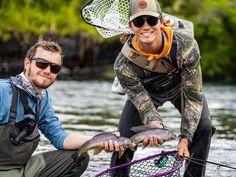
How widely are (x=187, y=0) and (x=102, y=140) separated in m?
33.7

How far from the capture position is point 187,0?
39094mm

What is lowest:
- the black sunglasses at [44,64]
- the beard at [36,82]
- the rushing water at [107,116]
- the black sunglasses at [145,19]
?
the rushing water at [107,116]

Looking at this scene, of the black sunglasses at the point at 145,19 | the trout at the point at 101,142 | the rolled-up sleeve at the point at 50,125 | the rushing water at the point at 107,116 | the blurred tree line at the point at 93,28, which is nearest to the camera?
the trout at the point at 101,142

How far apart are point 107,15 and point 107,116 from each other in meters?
7.12

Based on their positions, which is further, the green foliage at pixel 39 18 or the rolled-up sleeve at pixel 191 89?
the green foliage at pixel 39 18

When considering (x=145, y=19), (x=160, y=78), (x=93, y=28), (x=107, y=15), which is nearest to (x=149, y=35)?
(x=145, y=19)

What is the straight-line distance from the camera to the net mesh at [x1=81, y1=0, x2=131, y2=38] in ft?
24.3

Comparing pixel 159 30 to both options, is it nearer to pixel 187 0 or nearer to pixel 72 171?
pixel 72 171

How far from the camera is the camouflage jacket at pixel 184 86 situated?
6.44 m

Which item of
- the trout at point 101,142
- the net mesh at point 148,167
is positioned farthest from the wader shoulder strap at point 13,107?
the net mesh at point 148,167

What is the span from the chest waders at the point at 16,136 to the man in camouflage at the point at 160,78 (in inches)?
38.9

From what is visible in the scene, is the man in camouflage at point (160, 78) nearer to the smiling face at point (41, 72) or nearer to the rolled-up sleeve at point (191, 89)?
the rolled-up sleeve at point (191, 89)

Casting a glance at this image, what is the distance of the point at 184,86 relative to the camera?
21.6 ft

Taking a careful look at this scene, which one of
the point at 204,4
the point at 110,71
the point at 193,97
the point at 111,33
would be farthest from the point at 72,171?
the point at 204,4
